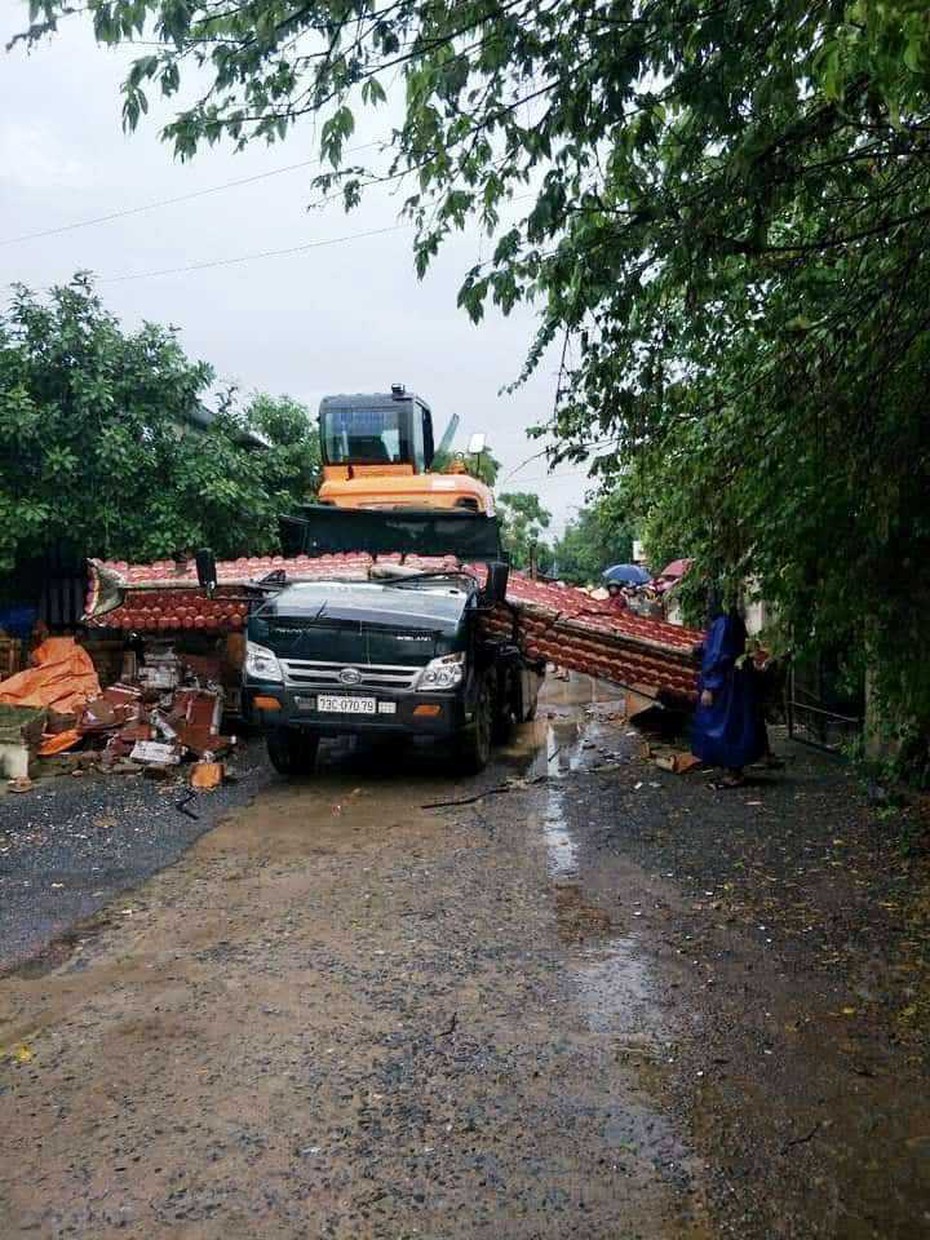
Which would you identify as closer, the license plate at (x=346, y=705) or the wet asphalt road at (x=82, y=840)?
the wet asphalt road at (x=82, y=840)

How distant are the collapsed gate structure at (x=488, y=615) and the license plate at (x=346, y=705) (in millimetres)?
1534

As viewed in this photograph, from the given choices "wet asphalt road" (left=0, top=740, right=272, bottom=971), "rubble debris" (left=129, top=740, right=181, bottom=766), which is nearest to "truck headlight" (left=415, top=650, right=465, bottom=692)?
"wet asphalt road" (left=0, top=740, right=272, bottom=971)

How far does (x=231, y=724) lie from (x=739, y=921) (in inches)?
296

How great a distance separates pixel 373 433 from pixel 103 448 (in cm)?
370

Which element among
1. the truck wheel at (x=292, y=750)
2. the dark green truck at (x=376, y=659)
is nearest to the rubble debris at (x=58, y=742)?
the truck wheel at (x=292, y=750)

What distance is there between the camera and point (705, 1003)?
4.15 meters

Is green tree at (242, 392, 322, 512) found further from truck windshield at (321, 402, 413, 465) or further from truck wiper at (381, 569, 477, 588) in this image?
truck wiper at (381, 569, 477, 588)

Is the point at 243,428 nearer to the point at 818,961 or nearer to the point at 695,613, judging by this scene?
the point at 695,613

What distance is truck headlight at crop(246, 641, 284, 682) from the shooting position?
8.64 m

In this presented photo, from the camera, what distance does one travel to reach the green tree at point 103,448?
43.7ft

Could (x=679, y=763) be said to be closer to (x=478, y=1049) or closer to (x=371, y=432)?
(x=478, y=1049)

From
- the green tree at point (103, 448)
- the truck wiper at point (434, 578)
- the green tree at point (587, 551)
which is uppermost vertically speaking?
the green tree at point (103, 448)

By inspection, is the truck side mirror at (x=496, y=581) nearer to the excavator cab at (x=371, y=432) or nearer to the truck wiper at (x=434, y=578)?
the truck wiper at (x=434, y=578)

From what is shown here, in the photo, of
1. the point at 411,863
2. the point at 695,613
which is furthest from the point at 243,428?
the point at 411,863
